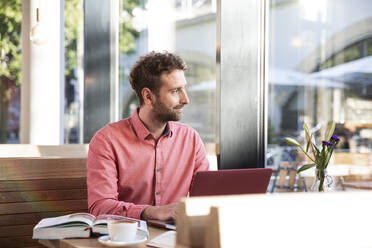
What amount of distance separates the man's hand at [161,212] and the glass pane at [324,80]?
0.99 m

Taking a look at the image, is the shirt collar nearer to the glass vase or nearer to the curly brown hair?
the curly brown hair

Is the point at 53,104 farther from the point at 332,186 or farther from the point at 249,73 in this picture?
the point at 332,186

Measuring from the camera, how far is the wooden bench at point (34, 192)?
9.76ft

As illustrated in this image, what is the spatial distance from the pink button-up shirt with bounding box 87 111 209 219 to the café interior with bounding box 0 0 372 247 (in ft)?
1.63

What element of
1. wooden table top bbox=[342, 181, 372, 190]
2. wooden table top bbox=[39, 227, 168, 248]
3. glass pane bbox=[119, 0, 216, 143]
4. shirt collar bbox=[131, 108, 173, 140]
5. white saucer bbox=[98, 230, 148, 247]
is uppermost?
glass pane bbox=[119, 0, 216, 143]

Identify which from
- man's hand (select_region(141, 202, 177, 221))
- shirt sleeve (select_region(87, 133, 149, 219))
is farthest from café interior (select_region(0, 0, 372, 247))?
shirt sleeve (select_region(87, 133, 149, 219))

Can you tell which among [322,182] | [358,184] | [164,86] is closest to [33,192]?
[164,86]

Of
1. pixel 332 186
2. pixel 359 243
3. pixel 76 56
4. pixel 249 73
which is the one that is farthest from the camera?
pixel 76 56

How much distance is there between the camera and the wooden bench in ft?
9.76

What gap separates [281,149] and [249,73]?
2.72 m

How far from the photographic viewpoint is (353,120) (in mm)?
4152

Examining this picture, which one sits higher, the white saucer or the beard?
the beard

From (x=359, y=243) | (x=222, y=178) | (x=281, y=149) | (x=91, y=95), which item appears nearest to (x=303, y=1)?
(x=281, y=149)

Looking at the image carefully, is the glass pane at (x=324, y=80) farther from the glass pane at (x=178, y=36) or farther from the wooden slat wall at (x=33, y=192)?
the wooden slat wall at (x=33, y=192)
